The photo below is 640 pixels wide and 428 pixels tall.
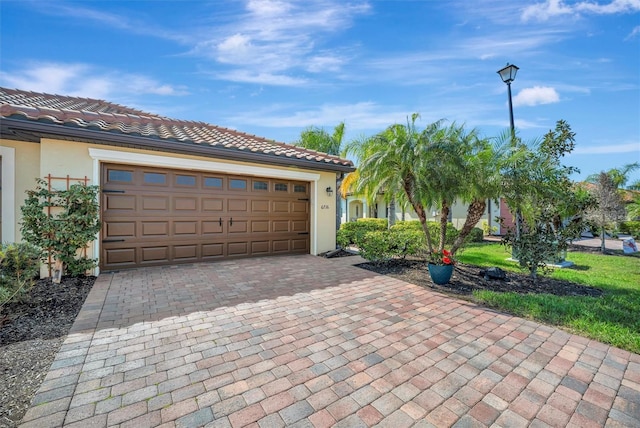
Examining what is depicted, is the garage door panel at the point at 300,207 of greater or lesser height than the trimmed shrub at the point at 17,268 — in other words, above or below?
above

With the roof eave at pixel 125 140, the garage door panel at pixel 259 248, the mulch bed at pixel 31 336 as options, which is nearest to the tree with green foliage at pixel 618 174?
the roof eave at pixel 125 140

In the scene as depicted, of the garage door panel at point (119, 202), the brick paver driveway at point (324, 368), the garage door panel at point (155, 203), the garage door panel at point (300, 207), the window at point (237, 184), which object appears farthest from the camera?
the garage door panel at point (300, 207)

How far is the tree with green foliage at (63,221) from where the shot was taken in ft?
18.1

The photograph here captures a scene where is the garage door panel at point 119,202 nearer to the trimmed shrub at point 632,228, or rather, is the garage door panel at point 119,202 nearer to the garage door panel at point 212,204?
the garage door panel at point 212,204

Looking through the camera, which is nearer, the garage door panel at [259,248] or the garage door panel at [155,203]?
the garage door panel at [155,203]

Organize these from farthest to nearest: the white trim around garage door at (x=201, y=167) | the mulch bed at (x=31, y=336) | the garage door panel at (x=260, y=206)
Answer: the garage door panel at (x=260, y=206) < the white trim around garage door at (x=201, y=167) < the mulch bed at (x=31, y=336)

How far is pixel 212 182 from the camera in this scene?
26.5ft

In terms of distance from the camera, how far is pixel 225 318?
13.3 feet

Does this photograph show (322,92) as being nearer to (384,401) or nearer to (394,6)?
(394,6)

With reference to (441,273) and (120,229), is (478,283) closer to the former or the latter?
(441,273)

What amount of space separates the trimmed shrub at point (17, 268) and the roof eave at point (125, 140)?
2.36 meters

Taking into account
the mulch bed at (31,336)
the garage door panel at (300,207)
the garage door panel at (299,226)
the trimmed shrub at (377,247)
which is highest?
the garage door panel at (300,207)

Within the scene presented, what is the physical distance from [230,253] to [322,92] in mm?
7194

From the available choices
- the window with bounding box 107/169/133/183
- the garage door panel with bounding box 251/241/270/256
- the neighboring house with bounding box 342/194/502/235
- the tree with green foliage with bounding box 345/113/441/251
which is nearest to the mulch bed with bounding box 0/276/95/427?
the window with bounding box 107/169/133/183
